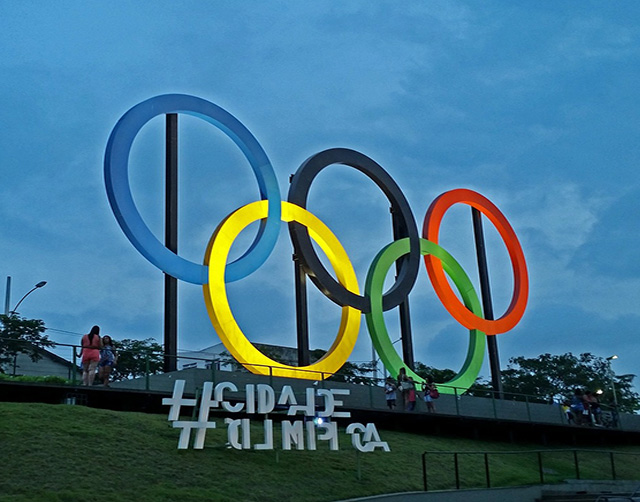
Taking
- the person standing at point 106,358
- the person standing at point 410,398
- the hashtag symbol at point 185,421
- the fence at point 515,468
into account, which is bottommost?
the fence at point 515,468

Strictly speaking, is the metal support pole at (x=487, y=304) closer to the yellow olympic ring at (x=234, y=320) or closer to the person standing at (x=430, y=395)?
the person standing at (x=430, y=395)

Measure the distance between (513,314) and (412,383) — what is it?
1143 centimetres

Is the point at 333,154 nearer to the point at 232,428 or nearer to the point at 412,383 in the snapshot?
the point at 412,383

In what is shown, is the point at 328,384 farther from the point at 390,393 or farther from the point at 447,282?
the point at 447,282

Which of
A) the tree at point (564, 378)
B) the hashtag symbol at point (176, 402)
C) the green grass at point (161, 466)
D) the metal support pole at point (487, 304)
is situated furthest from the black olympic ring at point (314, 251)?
the tree at point (564, 378)

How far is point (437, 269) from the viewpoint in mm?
37094

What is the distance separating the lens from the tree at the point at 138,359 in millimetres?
23547

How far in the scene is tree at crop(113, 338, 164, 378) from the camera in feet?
77.3

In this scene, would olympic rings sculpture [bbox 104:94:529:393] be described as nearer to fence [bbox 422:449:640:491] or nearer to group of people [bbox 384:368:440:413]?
group of people [bbox 384:368:440:413]

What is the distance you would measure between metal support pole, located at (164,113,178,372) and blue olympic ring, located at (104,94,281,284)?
3.46 ft

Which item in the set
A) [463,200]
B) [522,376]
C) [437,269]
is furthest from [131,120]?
[522,376]

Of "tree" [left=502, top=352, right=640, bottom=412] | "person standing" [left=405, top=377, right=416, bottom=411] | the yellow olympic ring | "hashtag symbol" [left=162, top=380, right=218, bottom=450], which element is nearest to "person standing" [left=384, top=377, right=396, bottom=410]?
"person standing" [left=405, top=377, right=416, bottom=411]

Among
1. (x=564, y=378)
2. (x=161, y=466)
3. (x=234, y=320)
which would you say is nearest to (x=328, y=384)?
(x=234, y=320)

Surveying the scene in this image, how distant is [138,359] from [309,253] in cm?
794
